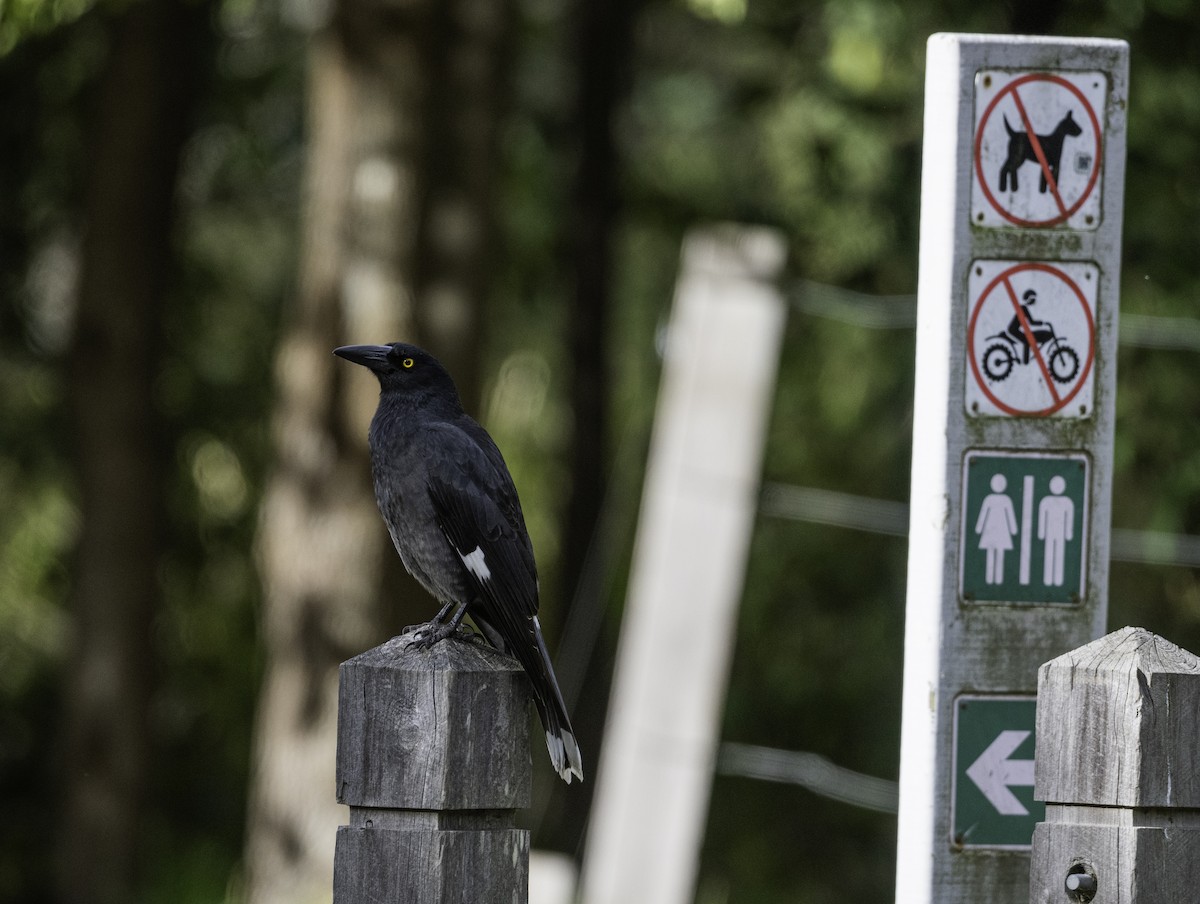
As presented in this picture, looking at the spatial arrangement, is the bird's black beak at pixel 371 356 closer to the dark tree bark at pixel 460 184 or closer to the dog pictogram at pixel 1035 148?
the dog pictogram at pixel 1035 148

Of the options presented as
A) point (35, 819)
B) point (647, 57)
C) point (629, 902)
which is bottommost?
point (35, 819)

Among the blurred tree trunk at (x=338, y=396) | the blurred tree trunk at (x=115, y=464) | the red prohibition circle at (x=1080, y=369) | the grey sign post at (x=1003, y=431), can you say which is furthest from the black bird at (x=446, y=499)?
the blurred tree trunk at (x=115, y=464)

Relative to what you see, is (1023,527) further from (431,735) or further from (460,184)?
(460,184)

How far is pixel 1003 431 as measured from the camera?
8.05ft

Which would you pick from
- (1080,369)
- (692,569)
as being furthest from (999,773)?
(692,569)

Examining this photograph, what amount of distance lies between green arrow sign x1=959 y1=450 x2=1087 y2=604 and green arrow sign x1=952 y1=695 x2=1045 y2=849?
162 millimetres

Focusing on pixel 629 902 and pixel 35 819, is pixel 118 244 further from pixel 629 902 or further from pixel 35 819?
pixel 629 902

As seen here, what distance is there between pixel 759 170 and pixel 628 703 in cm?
603

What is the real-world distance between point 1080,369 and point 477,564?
1111 mm

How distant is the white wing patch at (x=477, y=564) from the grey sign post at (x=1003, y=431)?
0.82m

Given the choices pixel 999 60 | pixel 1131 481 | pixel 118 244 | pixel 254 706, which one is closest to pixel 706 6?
pixel 999 60

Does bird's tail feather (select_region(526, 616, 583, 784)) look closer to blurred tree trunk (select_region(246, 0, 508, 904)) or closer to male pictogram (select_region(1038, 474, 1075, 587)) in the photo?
male pictogram (select_region(1038, 474, 1075, 587))

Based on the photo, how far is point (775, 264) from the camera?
4223 mm

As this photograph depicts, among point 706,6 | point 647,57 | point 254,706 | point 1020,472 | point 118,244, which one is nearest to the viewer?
point 1020,472
